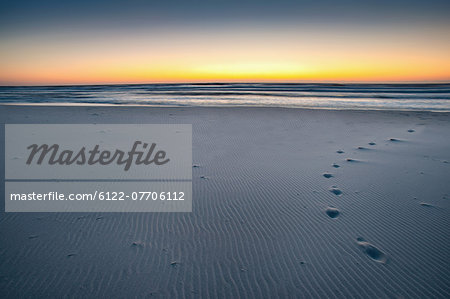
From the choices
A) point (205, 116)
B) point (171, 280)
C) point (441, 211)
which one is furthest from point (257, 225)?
point (205, 116)

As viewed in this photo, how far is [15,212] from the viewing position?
310cm

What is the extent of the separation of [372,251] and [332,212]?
72 centimetres

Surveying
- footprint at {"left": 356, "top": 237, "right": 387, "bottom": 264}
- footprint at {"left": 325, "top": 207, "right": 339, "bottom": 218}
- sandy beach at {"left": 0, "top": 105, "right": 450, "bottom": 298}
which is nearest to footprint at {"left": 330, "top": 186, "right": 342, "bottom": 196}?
sandy beach at {"left": 0, "top": 105, "right": 450, "bottom": 298}

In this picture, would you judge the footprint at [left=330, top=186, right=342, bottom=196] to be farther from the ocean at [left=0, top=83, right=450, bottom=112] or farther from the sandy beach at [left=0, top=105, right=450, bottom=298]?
the ocean at [left=0, top=83, right=450, bottom=112]

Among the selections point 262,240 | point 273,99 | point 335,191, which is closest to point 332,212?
point 335,191

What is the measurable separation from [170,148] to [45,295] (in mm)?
3890

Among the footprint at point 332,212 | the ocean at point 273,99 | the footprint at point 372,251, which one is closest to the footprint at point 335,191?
the footprint at point 332,212

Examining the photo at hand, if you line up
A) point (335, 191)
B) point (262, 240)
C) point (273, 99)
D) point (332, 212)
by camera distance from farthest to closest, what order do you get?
point (273, 99)
point (335, 191)
point (332, 212)
point (262, 240)

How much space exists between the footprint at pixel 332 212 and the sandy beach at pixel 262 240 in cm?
2

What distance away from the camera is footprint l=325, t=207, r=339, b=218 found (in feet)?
10.1

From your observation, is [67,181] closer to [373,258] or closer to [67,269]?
[67,269]

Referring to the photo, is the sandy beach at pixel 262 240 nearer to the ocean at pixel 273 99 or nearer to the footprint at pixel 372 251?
the footprint at pixel 372 251

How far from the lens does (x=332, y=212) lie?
3.15m

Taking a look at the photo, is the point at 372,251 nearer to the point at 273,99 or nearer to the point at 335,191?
the point at 335,191
